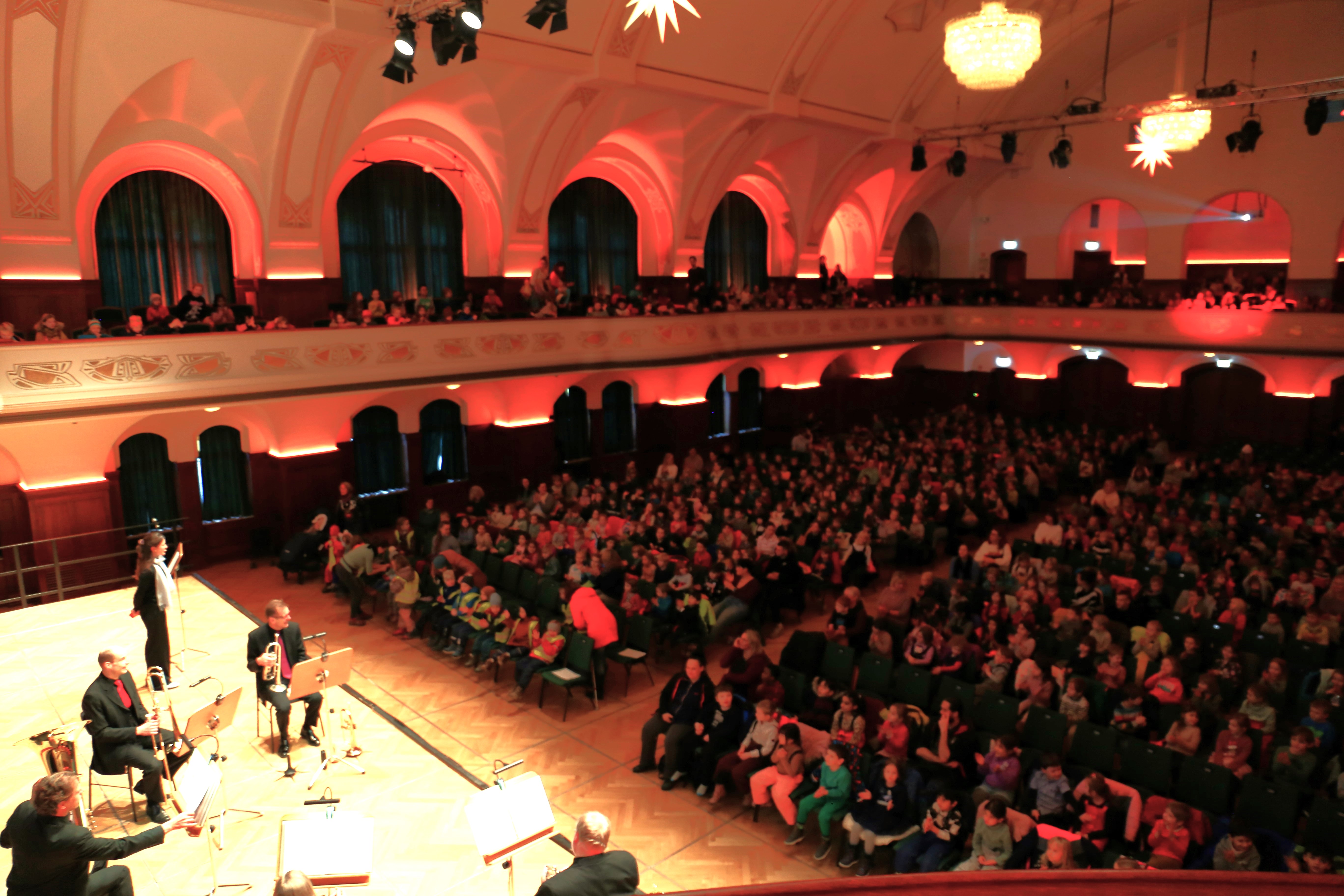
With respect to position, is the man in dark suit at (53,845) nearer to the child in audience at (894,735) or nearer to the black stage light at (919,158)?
the child in audience at (894,735)

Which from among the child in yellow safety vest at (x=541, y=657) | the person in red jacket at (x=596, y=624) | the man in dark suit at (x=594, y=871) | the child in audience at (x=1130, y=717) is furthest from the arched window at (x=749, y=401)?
the man in dark suit at (x=594, y=871)

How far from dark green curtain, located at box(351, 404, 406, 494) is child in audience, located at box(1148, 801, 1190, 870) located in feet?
48.1

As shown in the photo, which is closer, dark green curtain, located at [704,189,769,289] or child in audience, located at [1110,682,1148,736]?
child in audience, located at [1110,682,1148,736]

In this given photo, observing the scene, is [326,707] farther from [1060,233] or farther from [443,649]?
[1060,233]

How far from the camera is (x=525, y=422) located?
17859 millimetres

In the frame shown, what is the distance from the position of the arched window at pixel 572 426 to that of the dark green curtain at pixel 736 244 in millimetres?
5180

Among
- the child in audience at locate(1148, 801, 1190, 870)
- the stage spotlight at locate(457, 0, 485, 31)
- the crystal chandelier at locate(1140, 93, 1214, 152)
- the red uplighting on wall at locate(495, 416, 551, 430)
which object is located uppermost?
the stage spotlight at locate(457, 0, 485, 31)

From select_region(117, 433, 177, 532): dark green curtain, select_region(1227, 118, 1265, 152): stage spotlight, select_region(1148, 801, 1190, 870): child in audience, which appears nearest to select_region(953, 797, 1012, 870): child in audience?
select_region(1148, 801, 1190, 870): child in audience

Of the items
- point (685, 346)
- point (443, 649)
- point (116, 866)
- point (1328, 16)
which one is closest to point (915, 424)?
point (685, 346)

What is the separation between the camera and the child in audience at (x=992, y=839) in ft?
18.9

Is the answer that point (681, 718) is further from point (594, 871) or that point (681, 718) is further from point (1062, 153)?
point (1062, 153)

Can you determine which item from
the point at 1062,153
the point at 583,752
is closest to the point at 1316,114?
the point at 1062,153

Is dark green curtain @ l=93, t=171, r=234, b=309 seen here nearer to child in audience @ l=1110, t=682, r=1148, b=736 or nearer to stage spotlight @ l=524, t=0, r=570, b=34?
stage spotlight @ l=524, t=0, r=570, b=34

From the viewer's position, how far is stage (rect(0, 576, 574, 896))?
6070 mm
